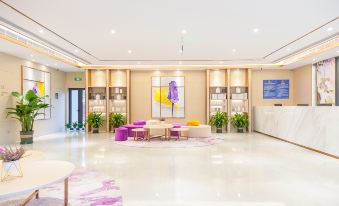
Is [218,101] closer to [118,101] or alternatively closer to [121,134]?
[118,101]

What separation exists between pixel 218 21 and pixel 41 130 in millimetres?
9732

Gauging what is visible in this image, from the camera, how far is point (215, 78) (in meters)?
14.1

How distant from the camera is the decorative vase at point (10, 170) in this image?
2.97 metres

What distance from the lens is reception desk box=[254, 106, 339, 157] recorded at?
7.13m

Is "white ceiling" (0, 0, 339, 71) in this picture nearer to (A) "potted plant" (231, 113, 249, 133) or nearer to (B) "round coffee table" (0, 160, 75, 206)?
(B) "round coffee table" (0, 160, 75, 206)

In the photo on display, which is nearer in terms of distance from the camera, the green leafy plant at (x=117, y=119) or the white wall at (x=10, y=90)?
the white wall at (x=10, y=90)

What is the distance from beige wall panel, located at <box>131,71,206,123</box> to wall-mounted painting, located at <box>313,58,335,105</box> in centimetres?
544

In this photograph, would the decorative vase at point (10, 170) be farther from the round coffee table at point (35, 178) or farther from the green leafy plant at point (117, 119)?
the green leafy plant at point (117, 119)

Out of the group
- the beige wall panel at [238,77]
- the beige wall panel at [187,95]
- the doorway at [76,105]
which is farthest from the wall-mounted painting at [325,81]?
the doorway at [76,105]

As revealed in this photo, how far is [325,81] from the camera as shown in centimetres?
1121

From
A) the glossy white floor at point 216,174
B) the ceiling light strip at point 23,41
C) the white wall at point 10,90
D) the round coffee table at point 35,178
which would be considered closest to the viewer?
the round coffee table at point 35,178

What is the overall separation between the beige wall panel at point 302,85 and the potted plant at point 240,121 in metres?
2.82

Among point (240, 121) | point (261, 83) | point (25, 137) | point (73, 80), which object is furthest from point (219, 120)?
point (25, 137)

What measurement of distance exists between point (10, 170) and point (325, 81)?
11.9 m
